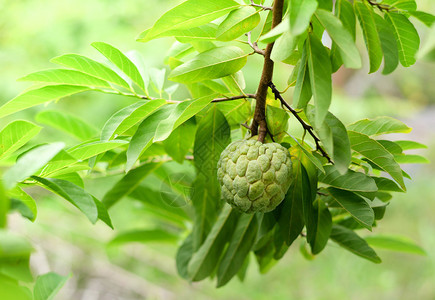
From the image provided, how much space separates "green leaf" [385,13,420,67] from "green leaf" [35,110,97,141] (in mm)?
537

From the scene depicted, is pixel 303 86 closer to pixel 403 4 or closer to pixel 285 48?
pixel 285 48

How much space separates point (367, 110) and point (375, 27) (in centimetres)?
291

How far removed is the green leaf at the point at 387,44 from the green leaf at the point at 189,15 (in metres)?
0.18

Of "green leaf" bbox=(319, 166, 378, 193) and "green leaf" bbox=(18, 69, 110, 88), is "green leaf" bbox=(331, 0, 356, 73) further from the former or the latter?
"green leaf" bbox=(18, 69, 110, 88)

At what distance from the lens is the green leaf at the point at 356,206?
48 cm

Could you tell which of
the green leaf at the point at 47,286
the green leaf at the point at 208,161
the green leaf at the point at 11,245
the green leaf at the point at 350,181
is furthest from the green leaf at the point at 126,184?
the green leaf at the point at 11,245

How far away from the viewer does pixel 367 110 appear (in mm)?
3223

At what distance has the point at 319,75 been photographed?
0.41m

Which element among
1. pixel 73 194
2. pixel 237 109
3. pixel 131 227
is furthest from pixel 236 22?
pixel 131 227

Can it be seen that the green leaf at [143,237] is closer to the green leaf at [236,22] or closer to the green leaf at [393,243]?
the green leaf at [393,243]

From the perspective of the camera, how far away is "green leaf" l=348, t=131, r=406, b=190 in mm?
496

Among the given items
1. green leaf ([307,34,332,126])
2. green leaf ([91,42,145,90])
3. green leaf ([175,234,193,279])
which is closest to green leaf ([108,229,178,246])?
green leaf ([175,234,193,279])

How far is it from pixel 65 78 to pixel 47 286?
265mm

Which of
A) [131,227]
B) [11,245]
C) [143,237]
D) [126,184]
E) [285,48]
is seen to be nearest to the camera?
[11,245]
